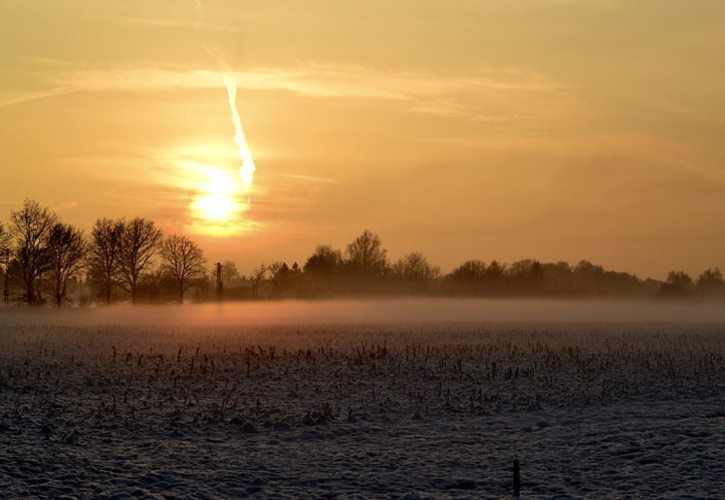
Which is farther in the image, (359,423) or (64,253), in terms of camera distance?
(64,253)

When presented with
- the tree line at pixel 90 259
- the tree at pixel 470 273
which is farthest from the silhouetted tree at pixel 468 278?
the tree line at pixel 90 259

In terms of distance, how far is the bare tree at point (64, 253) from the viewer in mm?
101438

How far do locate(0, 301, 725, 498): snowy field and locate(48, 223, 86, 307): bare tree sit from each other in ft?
227

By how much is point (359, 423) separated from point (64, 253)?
92.4m

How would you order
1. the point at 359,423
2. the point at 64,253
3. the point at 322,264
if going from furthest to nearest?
1. the point at 322,264
2. the point at 64,253
3. the point at 359,423

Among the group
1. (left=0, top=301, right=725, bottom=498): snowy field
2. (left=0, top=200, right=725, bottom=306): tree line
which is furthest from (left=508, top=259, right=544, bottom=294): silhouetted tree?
(left=0, top=301, right=725, bottom=498): snowy field

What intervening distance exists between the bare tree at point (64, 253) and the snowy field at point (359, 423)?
6930 cm

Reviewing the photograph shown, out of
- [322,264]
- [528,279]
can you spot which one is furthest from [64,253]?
[528,279]

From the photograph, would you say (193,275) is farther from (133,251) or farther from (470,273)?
(470,273)

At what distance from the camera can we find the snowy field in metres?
16.1

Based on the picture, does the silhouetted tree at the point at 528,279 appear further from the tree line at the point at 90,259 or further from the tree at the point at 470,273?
the tree line at the point at 90,259

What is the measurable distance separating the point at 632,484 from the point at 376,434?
7074 mm

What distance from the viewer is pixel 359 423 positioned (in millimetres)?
21625

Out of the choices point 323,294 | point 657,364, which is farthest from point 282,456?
point 323,294
